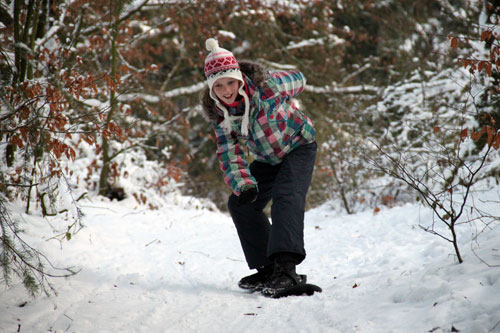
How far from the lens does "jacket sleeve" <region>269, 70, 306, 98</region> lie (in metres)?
2.91

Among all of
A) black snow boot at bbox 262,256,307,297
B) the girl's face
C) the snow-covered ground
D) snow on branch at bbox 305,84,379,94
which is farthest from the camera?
snow on branch at bbox 305,84,379,94

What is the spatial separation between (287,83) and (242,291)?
4.98 ft

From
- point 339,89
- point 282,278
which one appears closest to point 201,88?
point 339,89

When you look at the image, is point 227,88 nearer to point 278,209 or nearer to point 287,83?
point 287,83

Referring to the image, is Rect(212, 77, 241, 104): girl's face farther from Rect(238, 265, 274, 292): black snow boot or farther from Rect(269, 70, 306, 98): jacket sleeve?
Rect(238, 265, 274, 292): black snow boot

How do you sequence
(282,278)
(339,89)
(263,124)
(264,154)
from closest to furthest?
1. (282,278)
2. (263,124)
3. (264,154)
4. (339,89)

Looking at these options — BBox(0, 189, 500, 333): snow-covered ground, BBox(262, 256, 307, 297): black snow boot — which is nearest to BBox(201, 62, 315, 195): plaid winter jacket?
BBox(262, 256, 307, 297): black snow boot


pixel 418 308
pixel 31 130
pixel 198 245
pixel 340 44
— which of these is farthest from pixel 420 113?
pixel 31 130

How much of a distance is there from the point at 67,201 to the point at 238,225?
2.56 m

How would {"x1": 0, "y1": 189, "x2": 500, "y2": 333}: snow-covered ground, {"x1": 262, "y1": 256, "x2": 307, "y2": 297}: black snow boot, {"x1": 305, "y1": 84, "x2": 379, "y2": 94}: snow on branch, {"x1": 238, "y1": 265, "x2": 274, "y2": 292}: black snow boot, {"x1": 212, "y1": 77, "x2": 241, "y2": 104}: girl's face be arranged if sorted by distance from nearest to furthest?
{"x1": 0, "y1": 189, "x2": 500, "y2": 333}: snow-covered ground
{"x1": 262, "y1": 256, "x2": 307, "y2": 297}: black snow boot
{"x1": 212, "y1": 77, "x2": 241, "y2": 104}: girl's face
{"x1": 238, "y1": 265, "x2": 274, "y2": 292}: black snow boot
{"x1": 305, "y1": 84, "x2": 379, "y2": 94}: snow on branch

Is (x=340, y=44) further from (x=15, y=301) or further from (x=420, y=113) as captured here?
(x=15, y=301)

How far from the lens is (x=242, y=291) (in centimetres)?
303

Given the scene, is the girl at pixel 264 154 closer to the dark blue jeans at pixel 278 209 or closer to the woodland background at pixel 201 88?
the dark blue jeans at pixel 278 209

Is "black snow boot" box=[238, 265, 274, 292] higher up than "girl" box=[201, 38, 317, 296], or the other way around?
"girl" box=[201, 38, 317, 296]
